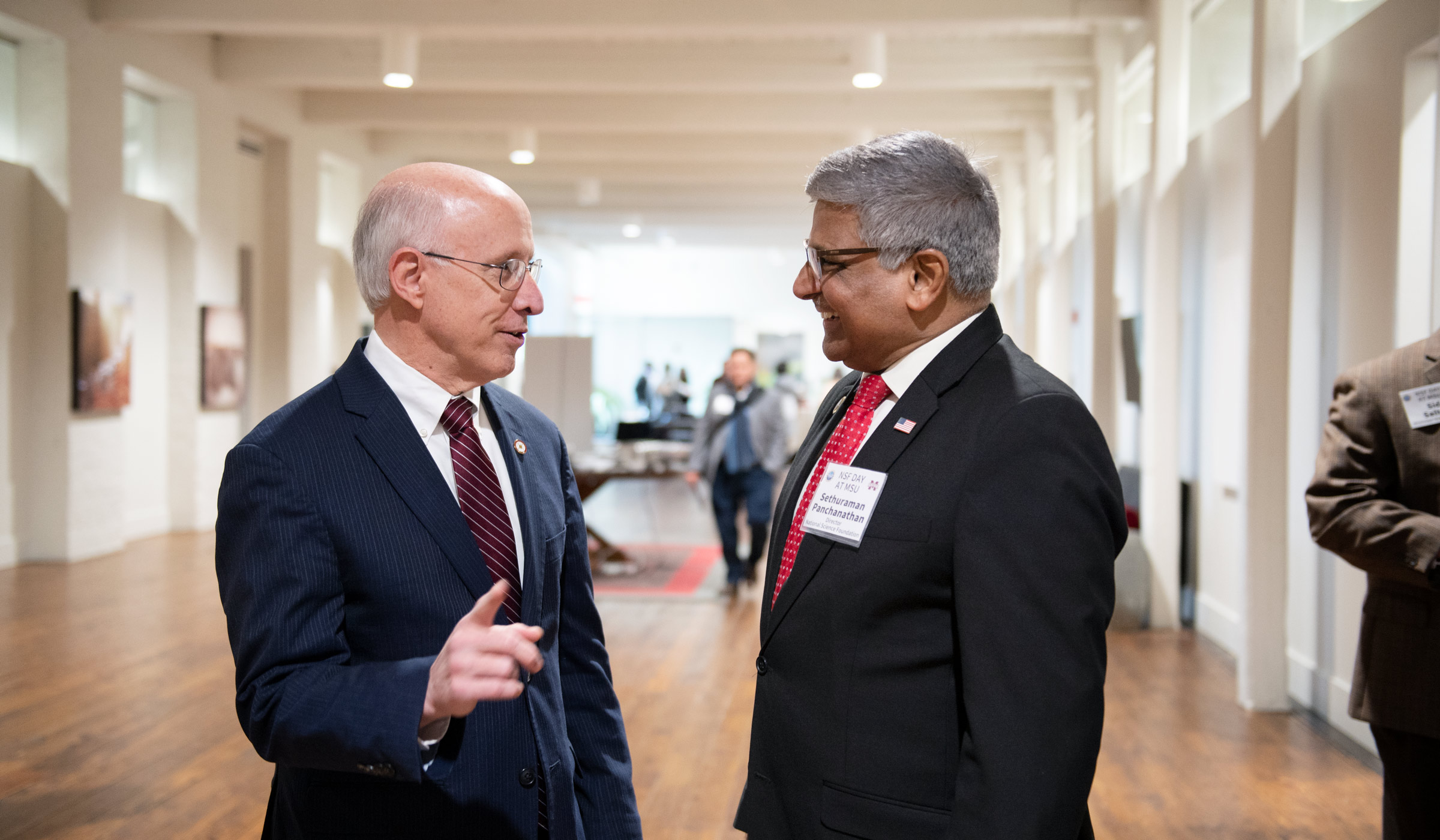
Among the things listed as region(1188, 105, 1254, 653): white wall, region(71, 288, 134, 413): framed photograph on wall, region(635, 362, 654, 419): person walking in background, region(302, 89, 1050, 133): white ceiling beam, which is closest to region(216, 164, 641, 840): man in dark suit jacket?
region(1188, 105, 1254, 653): white wall

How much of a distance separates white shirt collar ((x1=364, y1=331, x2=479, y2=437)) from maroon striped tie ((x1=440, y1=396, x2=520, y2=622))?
0.02 meters

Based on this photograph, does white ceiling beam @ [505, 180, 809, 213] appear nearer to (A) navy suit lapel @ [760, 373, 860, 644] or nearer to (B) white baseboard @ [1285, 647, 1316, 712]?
(B) white baseboard @ [1285, 647, 1316, 712]

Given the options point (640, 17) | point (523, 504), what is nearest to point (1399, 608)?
point (523, 504)

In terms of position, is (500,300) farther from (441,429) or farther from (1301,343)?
(1301,343)

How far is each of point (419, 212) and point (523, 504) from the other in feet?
1.58

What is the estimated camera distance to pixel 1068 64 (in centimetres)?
962

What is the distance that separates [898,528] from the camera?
1408 mm

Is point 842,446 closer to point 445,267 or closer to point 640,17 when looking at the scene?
point 445,267

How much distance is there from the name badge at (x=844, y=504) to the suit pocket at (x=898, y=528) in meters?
0.01

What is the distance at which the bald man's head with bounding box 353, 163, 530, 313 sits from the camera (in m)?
1.57

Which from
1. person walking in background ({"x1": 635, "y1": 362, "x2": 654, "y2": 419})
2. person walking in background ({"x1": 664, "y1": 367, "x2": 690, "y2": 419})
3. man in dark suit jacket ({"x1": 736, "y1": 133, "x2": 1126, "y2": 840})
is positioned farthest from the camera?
person walking in background ({"x1": 635, "y1": 362, "x2": 654, "y2": 419})

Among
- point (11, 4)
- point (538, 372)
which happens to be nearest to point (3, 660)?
point (538, 372)

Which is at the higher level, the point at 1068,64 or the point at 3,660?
the point at 1068,64

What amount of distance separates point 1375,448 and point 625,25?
6826 millimetres
